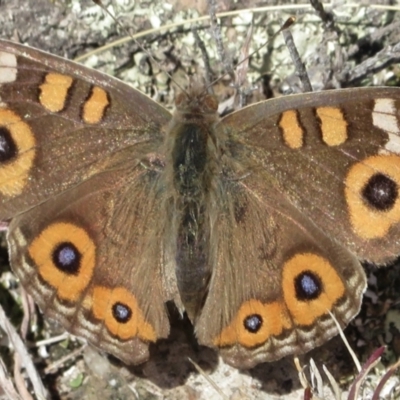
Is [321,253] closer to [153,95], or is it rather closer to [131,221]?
[131,221]

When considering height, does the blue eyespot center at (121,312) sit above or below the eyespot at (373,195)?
below

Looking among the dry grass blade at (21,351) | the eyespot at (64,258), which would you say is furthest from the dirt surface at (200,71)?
the eyespot at (64,258)

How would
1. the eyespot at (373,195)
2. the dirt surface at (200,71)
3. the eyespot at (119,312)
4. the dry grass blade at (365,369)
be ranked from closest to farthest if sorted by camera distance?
the eyespot at (373,195) → the dry grass blade at (365,369) → the eyespot at (119,312) → the dirt surface at (200,71)

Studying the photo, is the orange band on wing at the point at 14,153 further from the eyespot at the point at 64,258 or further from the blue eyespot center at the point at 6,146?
the eyespot at the point at 64,258

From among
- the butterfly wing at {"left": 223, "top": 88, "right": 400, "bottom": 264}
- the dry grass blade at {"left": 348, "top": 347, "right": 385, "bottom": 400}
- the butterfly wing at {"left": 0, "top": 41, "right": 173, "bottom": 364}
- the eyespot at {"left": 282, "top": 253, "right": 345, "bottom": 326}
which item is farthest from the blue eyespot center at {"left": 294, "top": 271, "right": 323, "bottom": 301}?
the butterfly wing at {"left": 0, "top": 41, "right": 173, "bottom": 364}

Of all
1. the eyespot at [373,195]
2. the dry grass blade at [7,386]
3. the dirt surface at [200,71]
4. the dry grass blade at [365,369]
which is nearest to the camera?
the eyespot at [373,195]

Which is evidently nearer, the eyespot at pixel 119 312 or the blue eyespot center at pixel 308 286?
the blue eyespot center at pixel 308 286

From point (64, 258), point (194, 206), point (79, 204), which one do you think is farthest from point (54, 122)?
point (194, 206)

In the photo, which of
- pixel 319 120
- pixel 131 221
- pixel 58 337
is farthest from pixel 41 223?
pixel 319 120

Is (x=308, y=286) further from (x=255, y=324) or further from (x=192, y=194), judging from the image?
(x=192, y=194)
